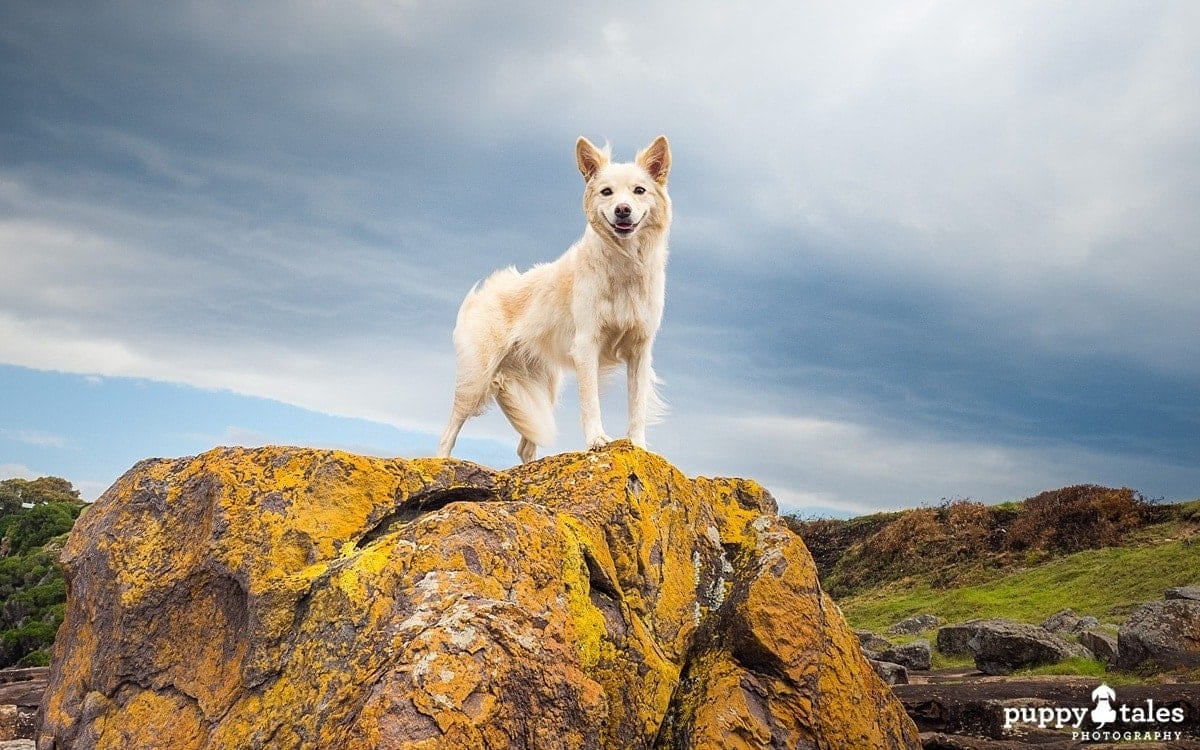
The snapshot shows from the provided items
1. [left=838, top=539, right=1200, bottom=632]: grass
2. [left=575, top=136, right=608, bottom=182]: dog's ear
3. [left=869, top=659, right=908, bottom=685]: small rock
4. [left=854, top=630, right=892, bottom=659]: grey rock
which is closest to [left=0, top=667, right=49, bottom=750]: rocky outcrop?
[left=575, top=136, right=608, bottom=182]: dog's ear

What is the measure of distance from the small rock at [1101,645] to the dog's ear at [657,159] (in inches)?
508

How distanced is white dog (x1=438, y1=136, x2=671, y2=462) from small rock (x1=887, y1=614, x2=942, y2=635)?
58.9 ft

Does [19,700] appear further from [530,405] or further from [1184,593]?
[1184,593]

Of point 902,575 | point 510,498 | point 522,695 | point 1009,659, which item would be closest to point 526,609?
point 522,695

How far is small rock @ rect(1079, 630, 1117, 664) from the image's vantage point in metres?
16.1

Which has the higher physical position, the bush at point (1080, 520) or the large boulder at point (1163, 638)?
the bush at point (1080, 520)

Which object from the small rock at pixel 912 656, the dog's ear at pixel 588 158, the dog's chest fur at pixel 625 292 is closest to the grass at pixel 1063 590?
the small rock at pixel 912 656

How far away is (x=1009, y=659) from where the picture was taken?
681 inches

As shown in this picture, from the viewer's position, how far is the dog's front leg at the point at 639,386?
9.54 m

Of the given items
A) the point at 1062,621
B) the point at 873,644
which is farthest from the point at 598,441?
the point at 1062,621

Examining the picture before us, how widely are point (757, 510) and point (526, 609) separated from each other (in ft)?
13.3

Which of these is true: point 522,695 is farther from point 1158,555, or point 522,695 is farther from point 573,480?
point 1158,555

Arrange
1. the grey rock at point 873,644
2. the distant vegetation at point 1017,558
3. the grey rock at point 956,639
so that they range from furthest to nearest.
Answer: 1. the distant vegetation at point 1017,558
2. the grey rock at point 873,644
3. the grey rock at point 956,639

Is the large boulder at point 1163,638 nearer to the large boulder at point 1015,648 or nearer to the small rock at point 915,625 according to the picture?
the large boulder at point 1015,648
